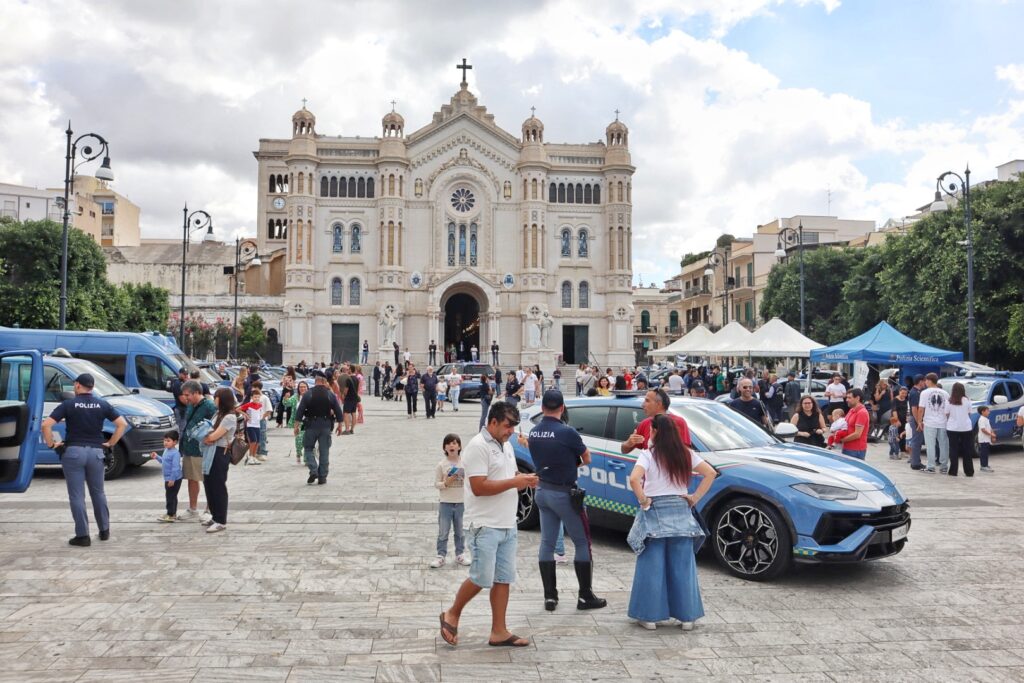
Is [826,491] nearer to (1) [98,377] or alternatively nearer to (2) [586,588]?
(2) [586,588]

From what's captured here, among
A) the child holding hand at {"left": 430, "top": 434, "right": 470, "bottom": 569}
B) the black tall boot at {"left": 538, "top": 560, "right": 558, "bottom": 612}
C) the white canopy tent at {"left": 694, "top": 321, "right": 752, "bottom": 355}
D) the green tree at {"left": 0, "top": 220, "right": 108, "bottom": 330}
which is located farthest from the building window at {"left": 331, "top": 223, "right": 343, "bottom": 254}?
the black tall boot at {"left": 538, "top": 560, "right": 558, "bottom": 612}

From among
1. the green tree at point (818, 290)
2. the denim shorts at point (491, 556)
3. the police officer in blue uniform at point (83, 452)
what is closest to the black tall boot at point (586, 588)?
the denim shorts at point (491, 556)

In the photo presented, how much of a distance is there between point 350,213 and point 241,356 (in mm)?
13029

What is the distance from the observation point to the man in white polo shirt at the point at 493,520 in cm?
482

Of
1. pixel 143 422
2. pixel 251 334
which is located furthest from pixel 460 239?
pixel 143 422

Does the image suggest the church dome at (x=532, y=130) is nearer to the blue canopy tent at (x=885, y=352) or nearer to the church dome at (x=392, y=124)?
the church dome at (x=392, y=124)

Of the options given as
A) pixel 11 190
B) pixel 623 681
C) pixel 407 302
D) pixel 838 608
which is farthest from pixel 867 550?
pixel 11 190

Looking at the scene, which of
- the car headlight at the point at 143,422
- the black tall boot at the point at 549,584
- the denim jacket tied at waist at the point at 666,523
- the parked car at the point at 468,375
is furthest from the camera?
the parked car at the point at 468,375

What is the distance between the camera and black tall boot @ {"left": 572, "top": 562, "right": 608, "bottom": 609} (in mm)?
5688

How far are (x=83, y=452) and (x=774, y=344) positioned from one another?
19835 millimetres

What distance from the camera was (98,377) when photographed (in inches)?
492

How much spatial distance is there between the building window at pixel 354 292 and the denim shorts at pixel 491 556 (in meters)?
47.0

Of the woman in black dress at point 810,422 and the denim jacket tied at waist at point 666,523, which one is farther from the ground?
the woman in black dress at point 810,422

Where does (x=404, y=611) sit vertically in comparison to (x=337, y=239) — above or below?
below
